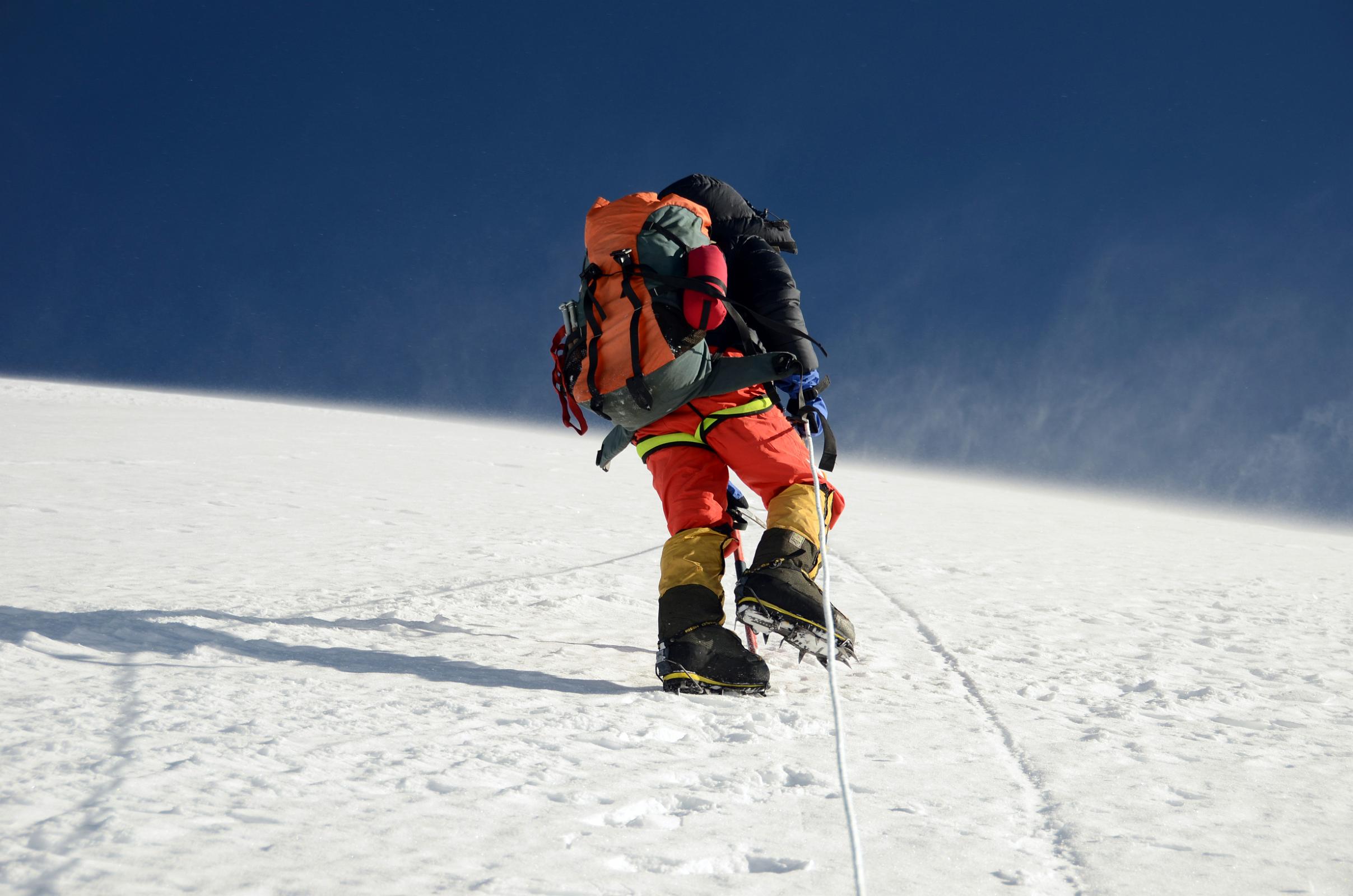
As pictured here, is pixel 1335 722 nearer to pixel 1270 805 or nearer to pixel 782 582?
pixel 1270 805

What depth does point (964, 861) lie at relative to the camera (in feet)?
4.81

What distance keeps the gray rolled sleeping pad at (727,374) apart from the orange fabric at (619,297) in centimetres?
12

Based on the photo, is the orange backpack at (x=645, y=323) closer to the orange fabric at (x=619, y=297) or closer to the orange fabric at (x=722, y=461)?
the orange fabric at (x=619, y=297)

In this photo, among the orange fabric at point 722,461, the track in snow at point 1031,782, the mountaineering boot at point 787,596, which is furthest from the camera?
the orange fabric at point 722,461

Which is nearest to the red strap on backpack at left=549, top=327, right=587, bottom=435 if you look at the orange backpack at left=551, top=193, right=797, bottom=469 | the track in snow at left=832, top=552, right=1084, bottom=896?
the orange backpack at left=551, top=193, right=797, bottom=469

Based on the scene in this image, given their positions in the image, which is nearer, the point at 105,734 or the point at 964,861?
the point at 964,861

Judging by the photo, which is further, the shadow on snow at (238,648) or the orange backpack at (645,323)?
the orange backpack at (645,323)

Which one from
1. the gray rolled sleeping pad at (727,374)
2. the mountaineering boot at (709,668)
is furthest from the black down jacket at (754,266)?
the mountaineering boot at (709,668)

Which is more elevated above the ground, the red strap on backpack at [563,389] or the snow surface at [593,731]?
the red strap on backpack at [563,389]

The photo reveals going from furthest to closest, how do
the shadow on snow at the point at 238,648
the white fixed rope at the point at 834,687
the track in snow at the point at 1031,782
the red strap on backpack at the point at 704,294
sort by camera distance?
the red strap on backpack at the point at 704,294
the shadow on snow at the point at 238,648
the track in snow at the point at 1031,782
the white fixed rope at the point at 834,687

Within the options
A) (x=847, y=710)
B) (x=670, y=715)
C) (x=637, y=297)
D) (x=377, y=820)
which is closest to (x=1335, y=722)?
(x=847, y=710)

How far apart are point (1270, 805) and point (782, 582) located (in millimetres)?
1252

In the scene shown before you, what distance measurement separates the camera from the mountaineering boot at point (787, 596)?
8.00ft

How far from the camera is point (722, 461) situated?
300cm
